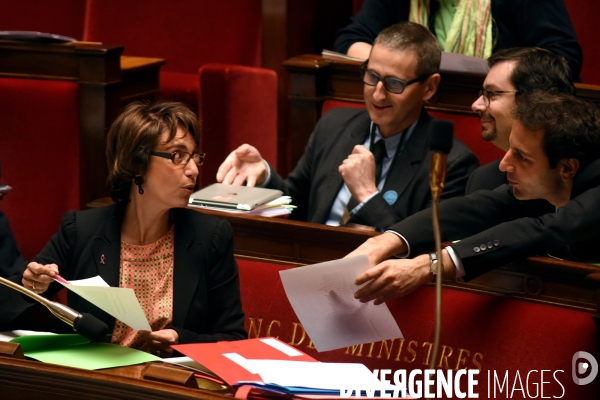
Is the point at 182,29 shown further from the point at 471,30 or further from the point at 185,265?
the point at 185,265

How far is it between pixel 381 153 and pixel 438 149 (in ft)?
3.90

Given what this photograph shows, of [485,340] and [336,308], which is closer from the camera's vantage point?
[336,308]

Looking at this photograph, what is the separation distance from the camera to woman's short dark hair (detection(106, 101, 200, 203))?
1.67 metres

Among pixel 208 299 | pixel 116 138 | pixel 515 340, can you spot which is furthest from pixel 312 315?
pixel 116 138

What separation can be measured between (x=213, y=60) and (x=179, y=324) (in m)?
1.80

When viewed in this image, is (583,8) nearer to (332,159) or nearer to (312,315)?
(332,159)

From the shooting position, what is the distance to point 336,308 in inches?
59.9

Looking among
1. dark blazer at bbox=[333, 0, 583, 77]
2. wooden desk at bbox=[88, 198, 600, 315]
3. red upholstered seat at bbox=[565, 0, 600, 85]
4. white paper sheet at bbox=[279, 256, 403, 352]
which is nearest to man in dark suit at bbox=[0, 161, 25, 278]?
wooden desk at bbox=[88, 198, 600, 315]

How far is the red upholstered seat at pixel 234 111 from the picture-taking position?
3.10 metres

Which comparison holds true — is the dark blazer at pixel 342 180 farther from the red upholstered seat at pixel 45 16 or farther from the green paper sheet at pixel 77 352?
the red upholstered seat at pixel 45 16

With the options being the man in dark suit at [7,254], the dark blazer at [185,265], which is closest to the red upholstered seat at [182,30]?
the man in dark suit at [7,254]

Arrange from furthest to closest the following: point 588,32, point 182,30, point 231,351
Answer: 1. point 182,30
2. point 588,32
3. point 231,351

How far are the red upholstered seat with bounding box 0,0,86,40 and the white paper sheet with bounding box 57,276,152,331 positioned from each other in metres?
A: 2.18

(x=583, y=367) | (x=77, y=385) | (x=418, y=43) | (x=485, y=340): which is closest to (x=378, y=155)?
(x=418, y=43)
